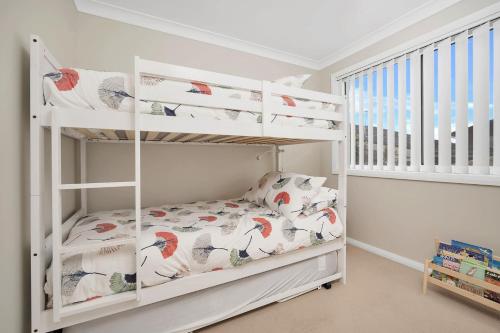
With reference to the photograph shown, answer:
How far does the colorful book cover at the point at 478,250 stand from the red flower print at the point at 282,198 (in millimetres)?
1357

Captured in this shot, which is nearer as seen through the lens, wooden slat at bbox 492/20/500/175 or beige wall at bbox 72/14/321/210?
wooden slat at bbox 492/20/500/175

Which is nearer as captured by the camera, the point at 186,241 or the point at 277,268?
the point at 186,241

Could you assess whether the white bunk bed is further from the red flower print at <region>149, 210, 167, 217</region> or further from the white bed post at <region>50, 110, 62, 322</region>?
the red flower print at <region>149, 210, 167, 217</region>

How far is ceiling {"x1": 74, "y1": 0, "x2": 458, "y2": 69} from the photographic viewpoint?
2080 mm

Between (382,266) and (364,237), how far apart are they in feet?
1.55

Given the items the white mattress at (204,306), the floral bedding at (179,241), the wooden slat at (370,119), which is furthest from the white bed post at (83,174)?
the wooden slat at (370,119)

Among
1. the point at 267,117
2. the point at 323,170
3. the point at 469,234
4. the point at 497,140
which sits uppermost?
the point at 267,117

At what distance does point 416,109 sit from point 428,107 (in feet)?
0.35

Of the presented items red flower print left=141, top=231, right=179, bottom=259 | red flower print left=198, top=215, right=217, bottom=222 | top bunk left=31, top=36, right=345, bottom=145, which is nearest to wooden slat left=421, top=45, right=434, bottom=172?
top bunk left=31, top=36, right=345, bottom=145

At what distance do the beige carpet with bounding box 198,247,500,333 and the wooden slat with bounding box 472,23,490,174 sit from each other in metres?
1.06

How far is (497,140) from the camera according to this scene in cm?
Result: 182

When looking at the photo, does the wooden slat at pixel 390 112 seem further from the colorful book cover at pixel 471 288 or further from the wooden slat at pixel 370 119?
the colorful book cover at pixel 471 288

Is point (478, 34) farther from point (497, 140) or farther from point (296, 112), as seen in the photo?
point (296, 112)

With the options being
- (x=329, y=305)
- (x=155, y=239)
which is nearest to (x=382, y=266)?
(x=329, y=305)
